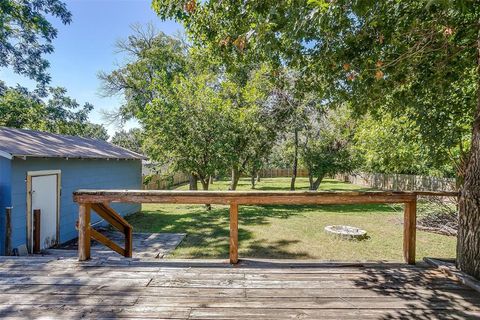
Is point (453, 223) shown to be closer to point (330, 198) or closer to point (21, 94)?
point (330, 198)

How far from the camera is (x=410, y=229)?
353 centimetres

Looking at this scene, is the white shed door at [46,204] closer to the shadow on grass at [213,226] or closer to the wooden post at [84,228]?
the shadow on grass at [213,226]

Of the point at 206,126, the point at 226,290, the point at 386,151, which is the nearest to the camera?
the point at 226,290

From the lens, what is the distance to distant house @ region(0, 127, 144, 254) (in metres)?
6.17

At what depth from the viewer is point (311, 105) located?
616 inches

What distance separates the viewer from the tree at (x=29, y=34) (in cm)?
1194

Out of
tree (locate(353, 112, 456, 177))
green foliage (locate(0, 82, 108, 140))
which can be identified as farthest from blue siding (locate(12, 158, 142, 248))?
tree (locate(353, 112, 456, 177))

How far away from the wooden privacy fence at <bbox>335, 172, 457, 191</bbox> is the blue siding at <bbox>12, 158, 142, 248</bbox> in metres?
13.8

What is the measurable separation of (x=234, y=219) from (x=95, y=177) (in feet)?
25.7

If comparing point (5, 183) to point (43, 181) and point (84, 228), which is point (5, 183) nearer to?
point (43, 181)

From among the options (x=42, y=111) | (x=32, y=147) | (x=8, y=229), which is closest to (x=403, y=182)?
(x=32, y=147)

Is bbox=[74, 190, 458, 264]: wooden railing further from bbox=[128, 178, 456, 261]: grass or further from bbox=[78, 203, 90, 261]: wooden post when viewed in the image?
bbox=[128, 178, 456, 261]: grass

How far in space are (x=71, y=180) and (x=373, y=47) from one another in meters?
8.46

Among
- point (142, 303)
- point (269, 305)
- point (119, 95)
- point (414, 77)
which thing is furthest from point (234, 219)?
point (119, 95)
